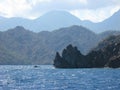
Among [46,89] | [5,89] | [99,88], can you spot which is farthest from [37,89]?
[99,88]

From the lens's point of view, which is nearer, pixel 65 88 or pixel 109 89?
pixel 109 89

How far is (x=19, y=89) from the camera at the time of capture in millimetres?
121812

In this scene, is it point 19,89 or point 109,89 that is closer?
point 109,89

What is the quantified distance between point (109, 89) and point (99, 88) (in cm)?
554

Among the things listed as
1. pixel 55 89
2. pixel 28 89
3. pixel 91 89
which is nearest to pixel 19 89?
pixel 28 89

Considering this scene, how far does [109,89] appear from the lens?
370 feet

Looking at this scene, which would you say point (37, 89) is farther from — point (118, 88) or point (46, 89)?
point (118, 88)

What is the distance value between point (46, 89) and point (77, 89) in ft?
31.6

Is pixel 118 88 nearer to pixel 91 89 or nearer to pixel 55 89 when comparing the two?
pixel 91 89

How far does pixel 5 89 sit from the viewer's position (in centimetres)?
12144

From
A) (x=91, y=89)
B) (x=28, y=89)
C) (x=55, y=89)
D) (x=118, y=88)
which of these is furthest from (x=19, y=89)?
(x=118, y=88)

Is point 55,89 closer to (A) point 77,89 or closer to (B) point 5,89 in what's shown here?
(A) point 77,89

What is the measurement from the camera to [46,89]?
11975 cm

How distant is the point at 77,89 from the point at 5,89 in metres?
22.4
